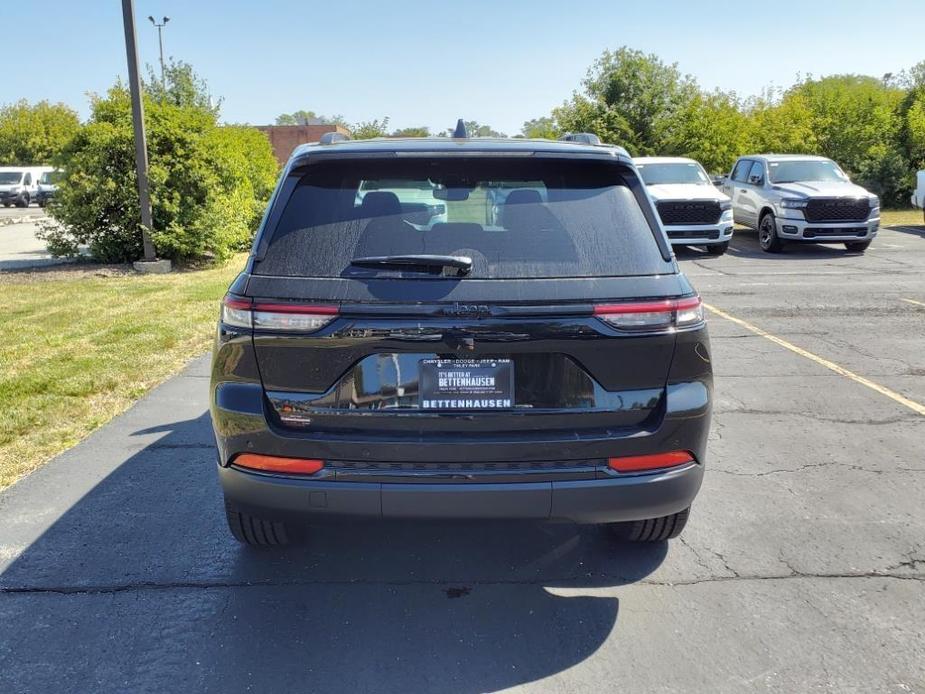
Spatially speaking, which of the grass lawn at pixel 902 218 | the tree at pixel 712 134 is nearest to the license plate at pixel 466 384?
the grass lawn at pixel 902 218

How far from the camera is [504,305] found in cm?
279

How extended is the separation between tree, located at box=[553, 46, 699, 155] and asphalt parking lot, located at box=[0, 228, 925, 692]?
910 inches

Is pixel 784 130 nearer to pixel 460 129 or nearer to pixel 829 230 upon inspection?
pixel 829 230

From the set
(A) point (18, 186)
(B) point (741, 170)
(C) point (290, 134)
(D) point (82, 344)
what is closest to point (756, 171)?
(B) point (741, 170)

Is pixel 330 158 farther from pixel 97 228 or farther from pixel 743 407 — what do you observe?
pixel 97 228

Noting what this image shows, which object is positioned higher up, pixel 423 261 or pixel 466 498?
pixel 423 261

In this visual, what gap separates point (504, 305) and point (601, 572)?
146 cm

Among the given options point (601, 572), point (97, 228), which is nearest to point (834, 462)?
point (601, 572)

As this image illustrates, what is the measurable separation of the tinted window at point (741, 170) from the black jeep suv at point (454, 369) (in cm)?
1687

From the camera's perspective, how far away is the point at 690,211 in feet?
52.3

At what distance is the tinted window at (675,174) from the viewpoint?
1695 cm

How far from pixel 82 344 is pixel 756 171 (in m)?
15.0

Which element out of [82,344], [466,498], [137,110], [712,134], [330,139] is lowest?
[82,344]

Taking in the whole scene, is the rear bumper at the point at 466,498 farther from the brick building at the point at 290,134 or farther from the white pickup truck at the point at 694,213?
the brick building at the point at 290,134
